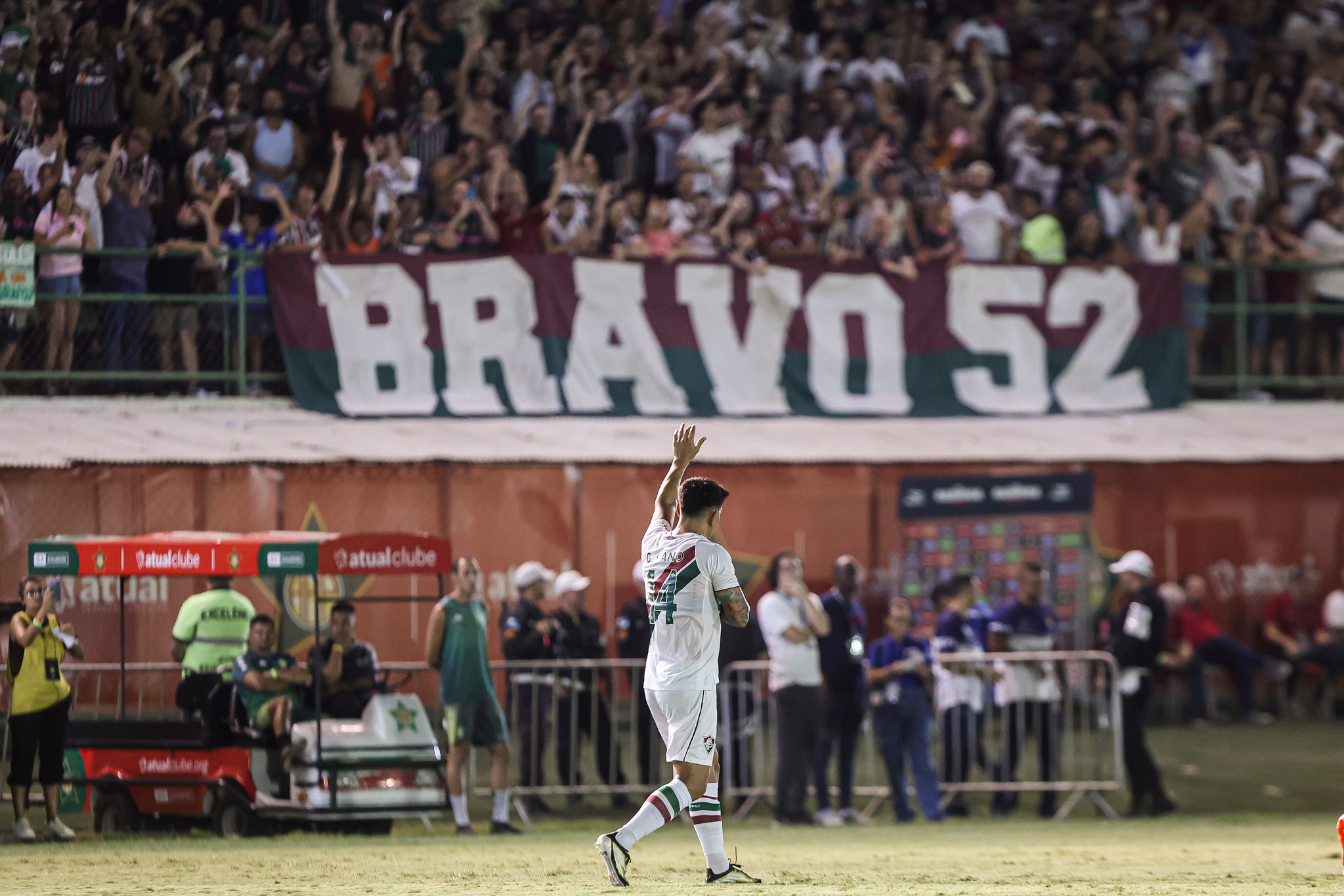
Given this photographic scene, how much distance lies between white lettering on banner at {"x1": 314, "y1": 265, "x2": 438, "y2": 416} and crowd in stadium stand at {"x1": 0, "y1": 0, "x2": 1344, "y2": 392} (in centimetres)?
56

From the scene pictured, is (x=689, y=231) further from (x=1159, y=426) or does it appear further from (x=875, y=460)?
(x=1159, y=426)

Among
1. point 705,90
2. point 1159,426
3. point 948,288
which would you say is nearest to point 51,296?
point 705,90

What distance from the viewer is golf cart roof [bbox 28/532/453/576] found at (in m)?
13.1

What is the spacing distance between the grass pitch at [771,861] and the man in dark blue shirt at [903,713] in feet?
1.20

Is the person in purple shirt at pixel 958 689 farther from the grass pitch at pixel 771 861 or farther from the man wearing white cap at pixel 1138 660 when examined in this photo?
the man wearing white cap at pixel 1138 660

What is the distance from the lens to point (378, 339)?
1856 centimetres

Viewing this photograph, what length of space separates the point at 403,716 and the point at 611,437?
597 cm

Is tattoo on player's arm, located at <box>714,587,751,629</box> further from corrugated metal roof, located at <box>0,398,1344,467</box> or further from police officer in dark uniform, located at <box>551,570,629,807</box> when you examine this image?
corrugated metal roof, located at <box>0,398,1344,467</box>

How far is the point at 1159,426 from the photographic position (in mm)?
20641

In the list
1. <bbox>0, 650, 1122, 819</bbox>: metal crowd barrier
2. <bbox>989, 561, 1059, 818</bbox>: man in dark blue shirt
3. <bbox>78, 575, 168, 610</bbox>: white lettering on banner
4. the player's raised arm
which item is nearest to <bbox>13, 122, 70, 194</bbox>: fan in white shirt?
<bbox>78, 575, 168, 610</bbox>: white lettering on banner

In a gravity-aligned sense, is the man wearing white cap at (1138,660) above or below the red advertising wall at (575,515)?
below

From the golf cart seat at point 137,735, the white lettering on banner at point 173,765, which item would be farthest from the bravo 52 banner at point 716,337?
the white lettering on banner at point 173,765

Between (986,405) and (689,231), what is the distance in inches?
158

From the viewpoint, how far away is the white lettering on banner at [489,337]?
61.6 feet
